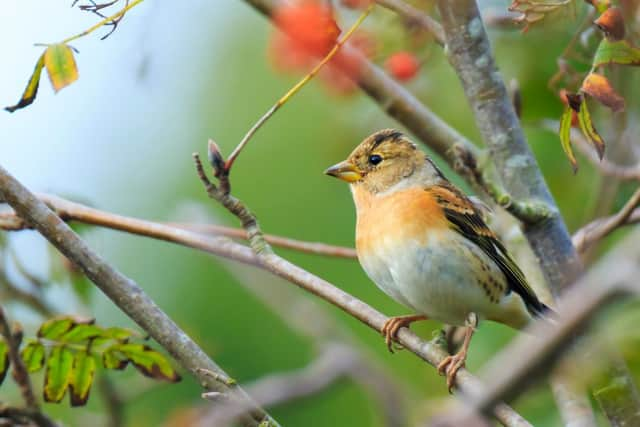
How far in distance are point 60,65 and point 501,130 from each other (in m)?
1.26

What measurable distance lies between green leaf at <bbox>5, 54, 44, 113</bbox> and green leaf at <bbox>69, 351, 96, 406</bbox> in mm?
667

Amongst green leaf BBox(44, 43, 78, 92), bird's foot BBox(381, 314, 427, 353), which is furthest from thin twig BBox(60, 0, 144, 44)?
bird's foot BBox(381, 314, 427, 353)

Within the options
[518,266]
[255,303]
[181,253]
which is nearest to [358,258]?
[518,266]

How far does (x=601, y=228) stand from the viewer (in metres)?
2.46

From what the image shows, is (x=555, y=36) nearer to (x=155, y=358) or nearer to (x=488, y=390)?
(x=155, y=358)

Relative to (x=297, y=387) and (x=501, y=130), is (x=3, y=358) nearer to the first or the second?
(x=297, y=387)

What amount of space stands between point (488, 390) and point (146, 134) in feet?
22.2

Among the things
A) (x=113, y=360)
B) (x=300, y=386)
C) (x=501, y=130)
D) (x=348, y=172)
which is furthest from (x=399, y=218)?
(x=300, y=386)

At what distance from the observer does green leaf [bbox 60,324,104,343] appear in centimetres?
200

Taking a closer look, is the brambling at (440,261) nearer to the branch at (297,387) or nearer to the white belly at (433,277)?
the white belly at (433,277)

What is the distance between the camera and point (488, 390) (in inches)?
26.2

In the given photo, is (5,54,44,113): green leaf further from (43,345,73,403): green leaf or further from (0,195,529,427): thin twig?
(43,345,73,403): green leaf

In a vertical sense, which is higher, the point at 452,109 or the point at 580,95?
the point at 580,95

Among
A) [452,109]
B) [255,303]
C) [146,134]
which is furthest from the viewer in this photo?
[146,134]
